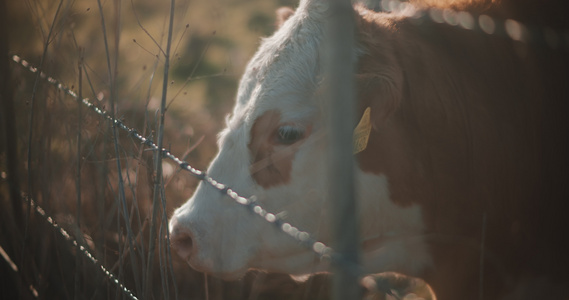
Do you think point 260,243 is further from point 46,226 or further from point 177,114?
point 177,114

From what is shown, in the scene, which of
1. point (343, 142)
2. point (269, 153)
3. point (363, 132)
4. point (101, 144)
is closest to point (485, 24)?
point (363, 132)

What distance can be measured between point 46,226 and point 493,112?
6.89ft

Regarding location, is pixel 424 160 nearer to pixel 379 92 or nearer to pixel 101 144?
pixel 379 92

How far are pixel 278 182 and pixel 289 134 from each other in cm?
20

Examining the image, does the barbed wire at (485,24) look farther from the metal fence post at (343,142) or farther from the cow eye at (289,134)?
the metal fence post at (343,142)

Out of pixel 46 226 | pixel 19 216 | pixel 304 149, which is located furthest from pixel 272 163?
pixel 19 216

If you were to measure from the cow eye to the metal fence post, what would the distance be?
110 centimetres

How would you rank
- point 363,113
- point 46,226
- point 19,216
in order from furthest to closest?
point 19,216, point 46,226, point 363,113

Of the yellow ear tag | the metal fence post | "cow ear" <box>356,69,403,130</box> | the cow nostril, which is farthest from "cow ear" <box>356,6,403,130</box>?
the metal fence post

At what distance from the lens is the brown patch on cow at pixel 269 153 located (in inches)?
89.0

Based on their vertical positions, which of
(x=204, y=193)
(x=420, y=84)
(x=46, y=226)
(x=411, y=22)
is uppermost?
(x=411, y=22)

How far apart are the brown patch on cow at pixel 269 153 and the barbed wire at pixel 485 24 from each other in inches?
27.0

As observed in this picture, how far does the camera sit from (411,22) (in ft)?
7.59

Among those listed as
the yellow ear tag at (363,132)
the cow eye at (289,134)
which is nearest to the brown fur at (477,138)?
the yellow ear tag at (363,132)
